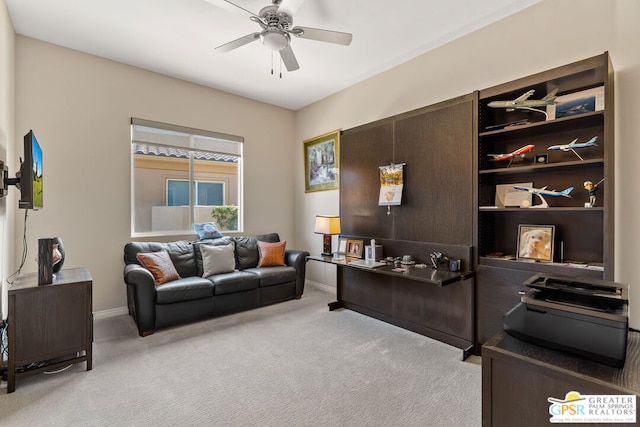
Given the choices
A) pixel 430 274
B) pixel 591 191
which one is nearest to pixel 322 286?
pixel 430 274

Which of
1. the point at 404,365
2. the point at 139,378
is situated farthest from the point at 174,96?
the point at 404,365

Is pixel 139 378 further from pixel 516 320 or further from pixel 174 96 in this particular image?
pixel 174 96

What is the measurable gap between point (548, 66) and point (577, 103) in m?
0.52

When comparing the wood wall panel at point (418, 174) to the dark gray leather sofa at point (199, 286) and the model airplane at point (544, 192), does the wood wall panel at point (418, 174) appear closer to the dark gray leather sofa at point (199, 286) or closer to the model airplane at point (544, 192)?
the model airplane at point (544, 192)

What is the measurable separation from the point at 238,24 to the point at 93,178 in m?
2.46

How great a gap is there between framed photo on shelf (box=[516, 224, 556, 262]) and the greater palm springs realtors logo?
1.82 metres

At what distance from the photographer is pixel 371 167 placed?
3.67 m

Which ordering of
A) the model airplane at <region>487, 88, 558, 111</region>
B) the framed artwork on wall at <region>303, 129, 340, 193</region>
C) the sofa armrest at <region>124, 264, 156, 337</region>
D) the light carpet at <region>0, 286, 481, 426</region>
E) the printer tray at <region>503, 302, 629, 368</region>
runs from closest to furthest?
the printer tray at <region>503, 302, 629, 368</region> → the light carpet at <region>0, 286, 481, 426</region> → the model airplane at <region>487, 88, 558, 111</region> → the sofa armrest at <region>124, 264, 156, 337</region> → the framed artwork on wall at <region>303, 129, 340, 193</region>

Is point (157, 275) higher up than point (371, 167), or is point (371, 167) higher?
point (371, 167)

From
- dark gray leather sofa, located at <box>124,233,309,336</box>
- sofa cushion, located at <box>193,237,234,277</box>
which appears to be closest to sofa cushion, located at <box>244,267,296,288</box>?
dark gray leather sofa, located at <box>124,233,309,336</box>

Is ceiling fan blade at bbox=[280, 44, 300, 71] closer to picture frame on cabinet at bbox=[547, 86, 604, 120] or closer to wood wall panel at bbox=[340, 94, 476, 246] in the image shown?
wood wall panel at bbox=[340, 94, 476, 246]

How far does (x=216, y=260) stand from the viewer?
12.7 feet

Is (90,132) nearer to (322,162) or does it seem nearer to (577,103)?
(322,162)

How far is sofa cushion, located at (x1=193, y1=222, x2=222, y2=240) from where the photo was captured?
4.29 metres
